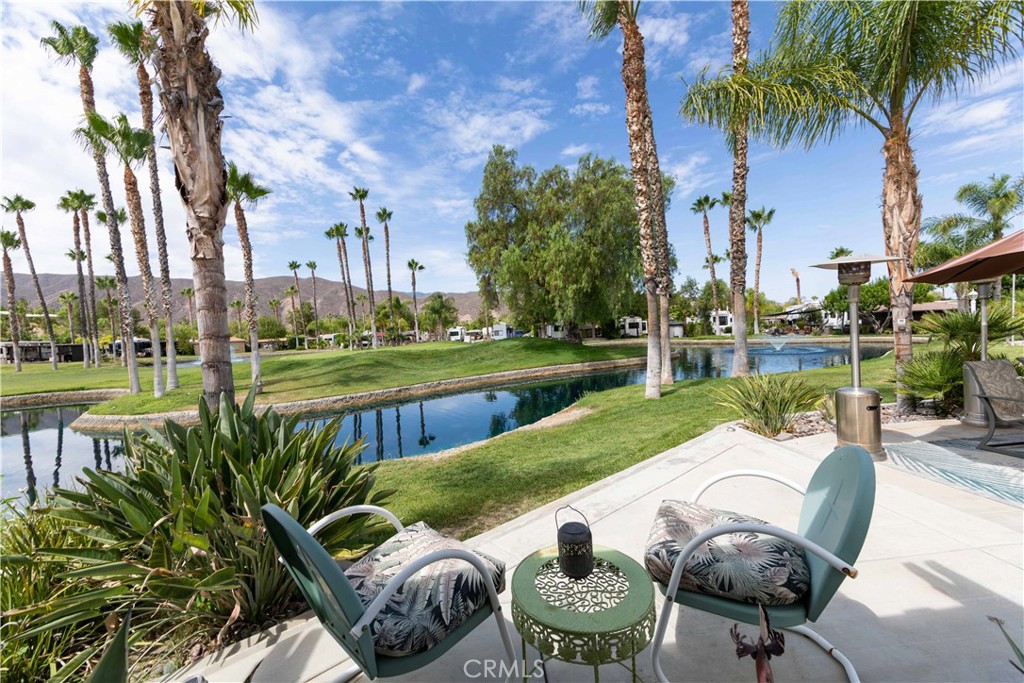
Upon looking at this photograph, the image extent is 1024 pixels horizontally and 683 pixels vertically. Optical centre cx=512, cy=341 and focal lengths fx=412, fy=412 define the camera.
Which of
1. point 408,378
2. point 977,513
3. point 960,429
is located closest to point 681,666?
point 977,513

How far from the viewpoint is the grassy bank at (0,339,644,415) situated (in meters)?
15.3

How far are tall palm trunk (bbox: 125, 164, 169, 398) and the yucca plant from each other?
17.4 m

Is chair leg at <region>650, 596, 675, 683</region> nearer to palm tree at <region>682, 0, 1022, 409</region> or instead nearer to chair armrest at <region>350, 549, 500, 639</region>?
chair armrest at <region>350, 549, 500, 639</region>

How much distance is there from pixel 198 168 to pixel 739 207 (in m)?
10.4

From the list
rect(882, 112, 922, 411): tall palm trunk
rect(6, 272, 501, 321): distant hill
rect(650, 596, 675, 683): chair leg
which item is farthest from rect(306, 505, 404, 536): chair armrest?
rect(6, 272, 501, 321): distant hill

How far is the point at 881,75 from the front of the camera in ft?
19.0

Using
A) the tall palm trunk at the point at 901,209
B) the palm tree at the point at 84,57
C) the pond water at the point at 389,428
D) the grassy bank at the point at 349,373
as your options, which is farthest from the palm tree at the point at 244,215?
the tall palm trunk at the point at 901,209

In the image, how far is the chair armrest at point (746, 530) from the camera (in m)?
1.50

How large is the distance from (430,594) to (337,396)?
15.3 metres

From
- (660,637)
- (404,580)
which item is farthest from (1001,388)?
(404,580)

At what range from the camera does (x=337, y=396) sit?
51.4 feet

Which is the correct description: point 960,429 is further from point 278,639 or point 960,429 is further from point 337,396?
point 337,396

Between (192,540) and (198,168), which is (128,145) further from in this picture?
(192,540)

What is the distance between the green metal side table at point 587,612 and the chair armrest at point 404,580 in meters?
0.12
